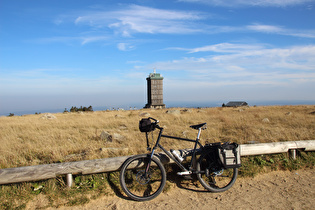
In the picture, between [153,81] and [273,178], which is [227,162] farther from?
[153,81]

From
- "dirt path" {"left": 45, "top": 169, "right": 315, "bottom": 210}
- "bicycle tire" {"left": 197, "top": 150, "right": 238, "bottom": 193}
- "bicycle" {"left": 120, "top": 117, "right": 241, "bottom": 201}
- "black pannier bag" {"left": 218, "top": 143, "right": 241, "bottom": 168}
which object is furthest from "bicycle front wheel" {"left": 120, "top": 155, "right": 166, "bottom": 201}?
"black pannier bag" {"left": 218, "top": 143, "right": 241, "bottom": 168}

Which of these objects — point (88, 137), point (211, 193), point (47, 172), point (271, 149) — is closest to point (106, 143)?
point (88, 137)

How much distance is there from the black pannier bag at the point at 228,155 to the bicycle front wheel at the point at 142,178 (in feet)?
3.85

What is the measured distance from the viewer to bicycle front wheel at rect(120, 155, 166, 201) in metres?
4.34

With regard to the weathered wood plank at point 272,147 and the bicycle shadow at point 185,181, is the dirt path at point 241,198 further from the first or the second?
the weathered wood plank at point 272,147

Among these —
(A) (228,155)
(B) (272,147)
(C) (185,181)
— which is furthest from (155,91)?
(A) (228,155)

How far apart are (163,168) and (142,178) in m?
0.46

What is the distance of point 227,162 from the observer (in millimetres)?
4512

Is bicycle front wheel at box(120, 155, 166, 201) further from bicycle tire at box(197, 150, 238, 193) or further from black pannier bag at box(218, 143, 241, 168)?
black pannier bag at box(218, 143, 241, 168)

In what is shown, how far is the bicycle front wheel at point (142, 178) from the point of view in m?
4.34

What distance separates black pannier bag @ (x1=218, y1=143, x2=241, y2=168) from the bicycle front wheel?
117 cm

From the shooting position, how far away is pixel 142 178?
14.7 ft

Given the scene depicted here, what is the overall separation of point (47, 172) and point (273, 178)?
487 cm

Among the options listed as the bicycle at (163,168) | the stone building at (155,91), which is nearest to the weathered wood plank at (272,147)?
the bicycle at (163,168)
